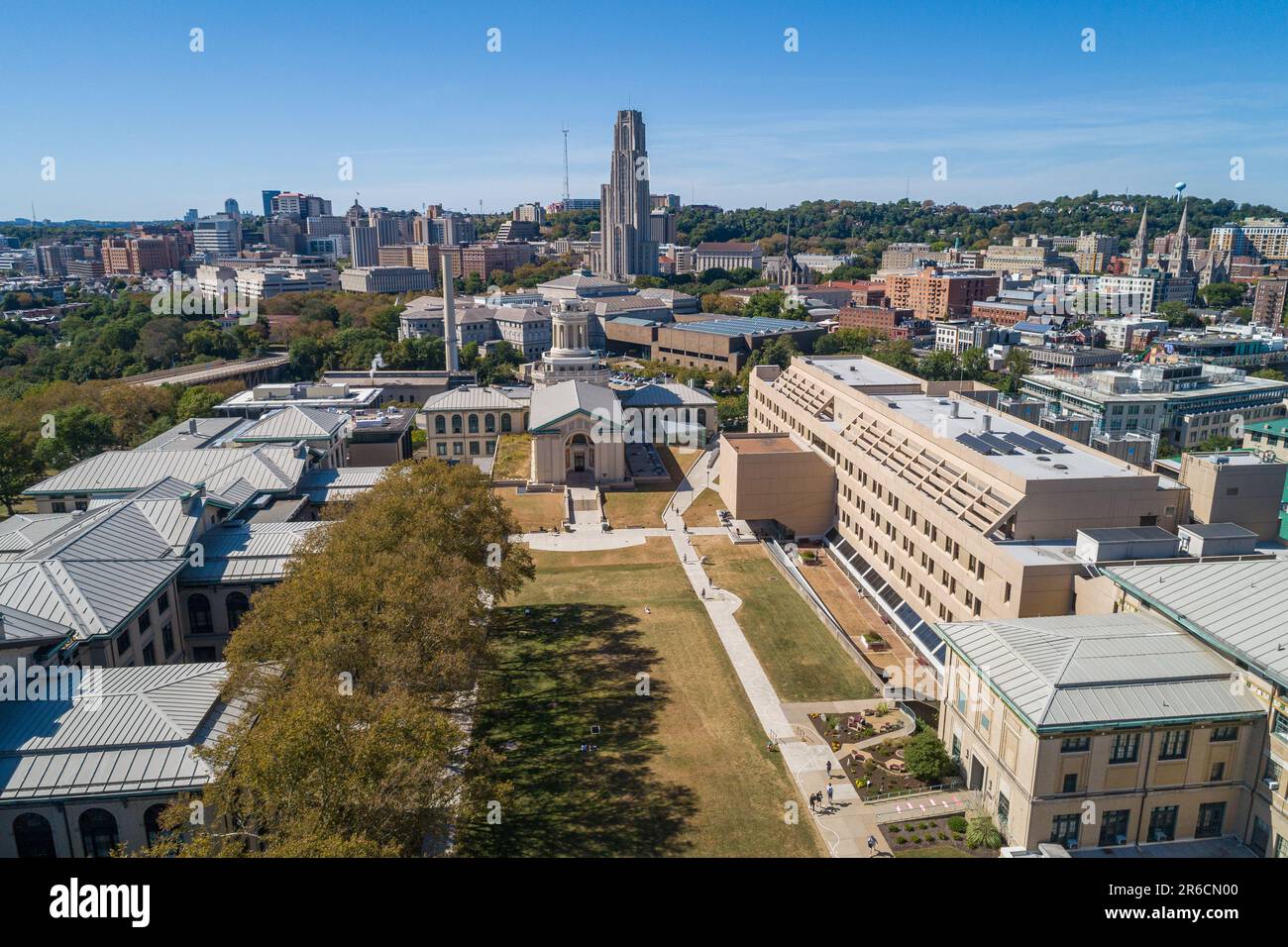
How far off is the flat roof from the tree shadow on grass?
20746mm

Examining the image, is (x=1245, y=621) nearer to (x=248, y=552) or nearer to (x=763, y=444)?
(x=763, y=444)

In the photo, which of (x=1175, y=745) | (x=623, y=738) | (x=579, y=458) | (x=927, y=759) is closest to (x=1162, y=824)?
(x=1175, y=745)

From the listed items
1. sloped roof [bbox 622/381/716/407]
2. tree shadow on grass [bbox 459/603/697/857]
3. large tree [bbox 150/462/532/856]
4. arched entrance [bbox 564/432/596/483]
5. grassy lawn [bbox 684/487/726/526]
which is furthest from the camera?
sloped roof [bbox 622/381/716/407]

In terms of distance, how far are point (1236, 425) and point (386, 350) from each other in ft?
349

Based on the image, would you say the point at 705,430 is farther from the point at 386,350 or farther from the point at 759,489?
the point at 386,350

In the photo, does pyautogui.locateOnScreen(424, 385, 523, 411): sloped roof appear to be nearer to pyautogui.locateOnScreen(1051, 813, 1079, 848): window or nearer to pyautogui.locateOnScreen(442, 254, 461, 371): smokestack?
pyautogui.locateOnScreen(442, 254, 461, 371): smokestack

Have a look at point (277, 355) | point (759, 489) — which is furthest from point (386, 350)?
point (759, 489)

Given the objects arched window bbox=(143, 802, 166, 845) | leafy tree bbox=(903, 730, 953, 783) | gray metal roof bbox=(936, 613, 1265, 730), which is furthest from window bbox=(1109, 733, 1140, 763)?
arched window bbox=(143, 802, 166, 845)

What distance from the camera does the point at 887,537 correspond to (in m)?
52.8

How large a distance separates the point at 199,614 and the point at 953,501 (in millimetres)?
38921

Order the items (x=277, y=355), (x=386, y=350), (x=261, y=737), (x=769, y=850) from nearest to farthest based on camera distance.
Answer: (x=261, y=737) < (x=769, y=850) < (x=386, y=350) < (x=277, y=355)

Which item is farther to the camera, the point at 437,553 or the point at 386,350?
the point at 386,350

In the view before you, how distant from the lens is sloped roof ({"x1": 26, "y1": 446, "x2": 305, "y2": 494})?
2158 inches
